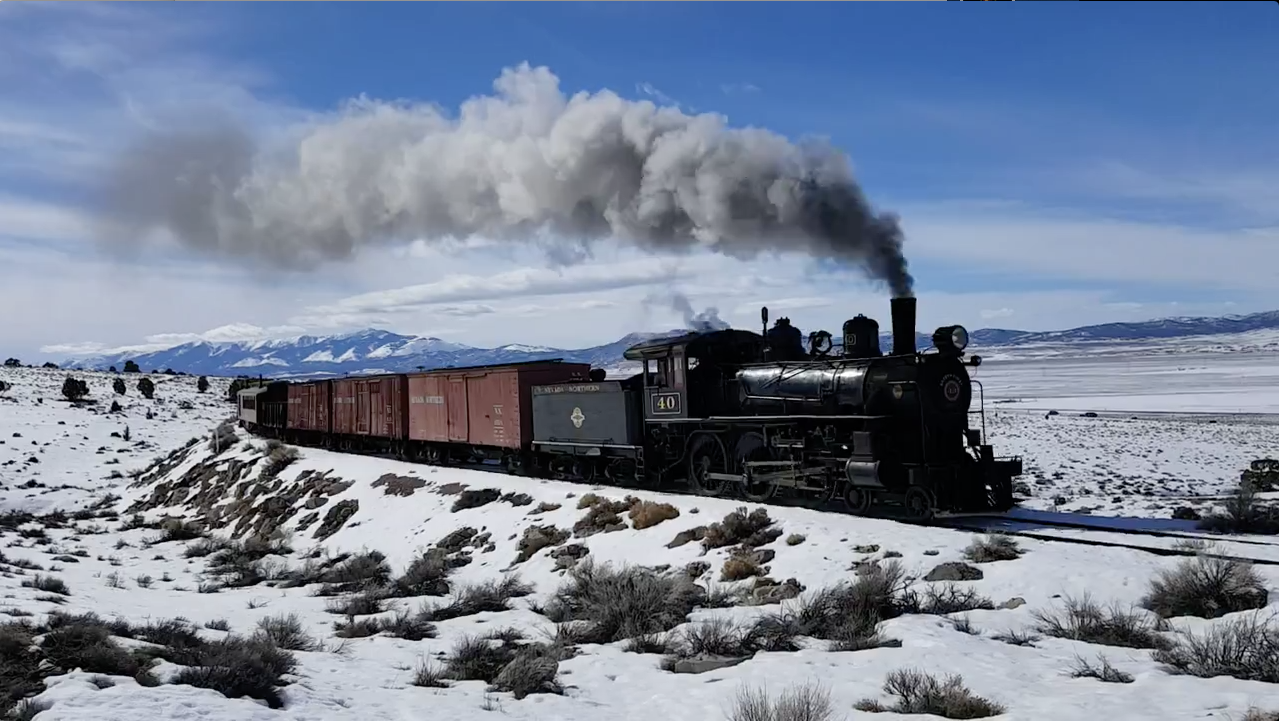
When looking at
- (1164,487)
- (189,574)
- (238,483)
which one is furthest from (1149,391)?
(189,574)

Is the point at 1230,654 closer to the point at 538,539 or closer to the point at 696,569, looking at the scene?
the point at 696,569

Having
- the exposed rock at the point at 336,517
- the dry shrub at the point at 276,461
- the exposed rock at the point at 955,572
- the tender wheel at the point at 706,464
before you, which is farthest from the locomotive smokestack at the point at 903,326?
the dry shrub at the point at 276,461

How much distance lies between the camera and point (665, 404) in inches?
786

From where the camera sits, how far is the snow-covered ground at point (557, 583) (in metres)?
8.27

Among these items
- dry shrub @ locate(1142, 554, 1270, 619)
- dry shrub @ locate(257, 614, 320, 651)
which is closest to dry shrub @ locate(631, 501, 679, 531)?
dry shrub @ locate(257, 614, 320, 651)

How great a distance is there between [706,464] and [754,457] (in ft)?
5.27

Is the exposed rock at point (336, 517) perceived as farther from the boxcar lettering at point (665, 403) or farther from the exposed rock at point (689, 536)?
the exposed rock at point (689, 536)

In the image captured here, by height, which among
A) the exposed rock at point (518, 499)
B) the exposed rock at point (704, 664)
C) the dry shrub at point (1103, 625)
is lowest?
the exposed rock at point (704, 664)

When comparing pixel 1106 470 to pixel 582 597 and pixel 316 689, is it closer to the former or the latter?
pixel 582 597

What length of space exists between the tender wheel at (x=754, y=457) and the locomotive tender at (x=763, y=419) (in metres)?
0.03

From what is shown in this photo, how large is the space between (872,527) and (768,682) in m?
6.26

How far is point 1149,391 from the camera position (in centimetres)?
8425

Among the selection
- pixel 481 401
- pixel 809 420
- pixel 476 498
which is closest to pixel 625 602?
pixel 809 420

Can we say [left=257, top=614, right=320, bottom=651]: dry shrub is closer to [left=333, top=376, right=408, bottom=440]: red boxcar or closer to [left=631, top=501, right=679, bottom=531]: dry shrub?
[left=631, top=501, right=679, bottom=531]: dry shrub
